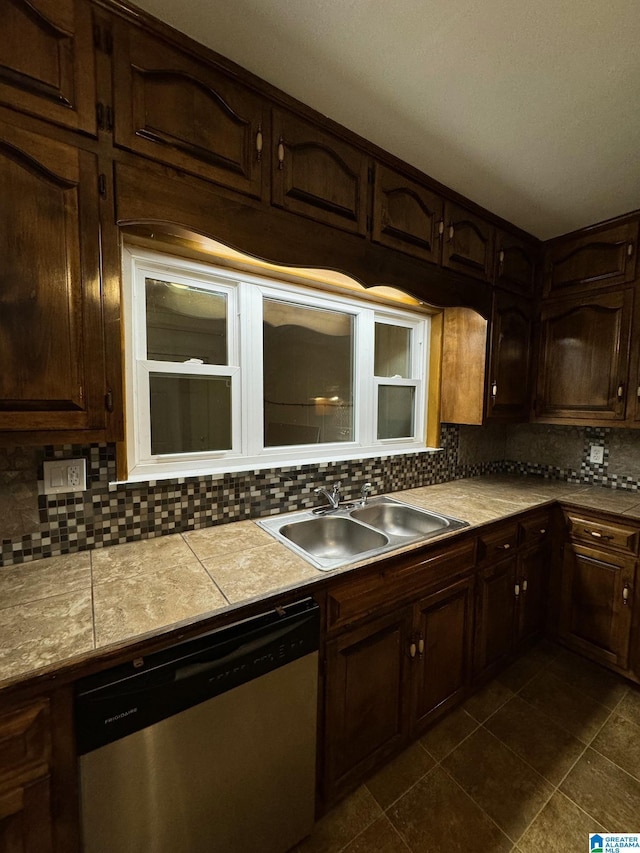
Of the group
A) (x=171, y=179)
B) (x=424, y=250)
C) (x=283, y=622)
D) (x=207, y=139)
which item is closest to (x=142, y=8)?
(x=207, y=139)

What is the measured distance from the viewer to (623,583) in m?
1.85

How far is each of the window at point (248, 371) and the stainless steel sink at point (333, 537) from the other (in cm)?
34

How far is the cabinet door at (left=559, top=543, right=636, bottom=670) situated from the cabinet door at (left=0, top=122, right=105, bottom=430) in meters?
2.45

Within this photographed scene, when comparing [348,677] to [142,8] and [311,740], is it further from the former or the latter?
[142,8]

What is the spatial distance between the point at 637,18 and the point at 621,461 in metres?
2.13

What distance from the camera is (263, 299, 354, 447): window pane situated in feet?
5.92

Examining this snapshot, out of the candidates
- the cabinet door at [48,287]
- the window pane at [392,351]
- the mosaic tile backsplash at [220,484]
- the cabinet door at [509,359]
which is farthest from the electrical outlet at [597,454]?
the cabinet door at [48,287]

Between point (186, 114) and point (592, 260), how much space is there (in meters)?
2.29

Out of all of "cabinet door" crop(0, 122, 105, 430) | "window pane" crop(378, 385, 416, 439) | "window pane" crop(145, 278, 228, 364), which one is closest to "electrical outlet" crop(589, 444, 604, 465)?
"window pane" crop(378, 385, 416, 439)

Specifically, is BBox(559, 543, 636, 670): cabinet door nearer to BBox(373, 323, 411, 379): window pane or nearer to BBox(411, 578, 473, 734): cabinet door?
BBox(411, 578, 473, 734): cabinet door

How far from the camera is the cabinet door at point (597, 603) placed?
1.86m

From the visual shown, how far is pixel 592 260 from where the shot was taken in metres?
2.14

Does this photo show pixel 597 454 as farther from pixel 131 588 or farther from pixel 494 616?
pixel 131 588

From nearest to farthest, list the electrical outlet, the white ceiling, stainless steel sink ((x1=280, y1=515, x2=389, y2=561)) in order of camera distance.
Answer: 1. the white ceiling
2. stainless steel sink ((x1=280, y1=515, x2=389, y2=561))
3. the electrical outlet
